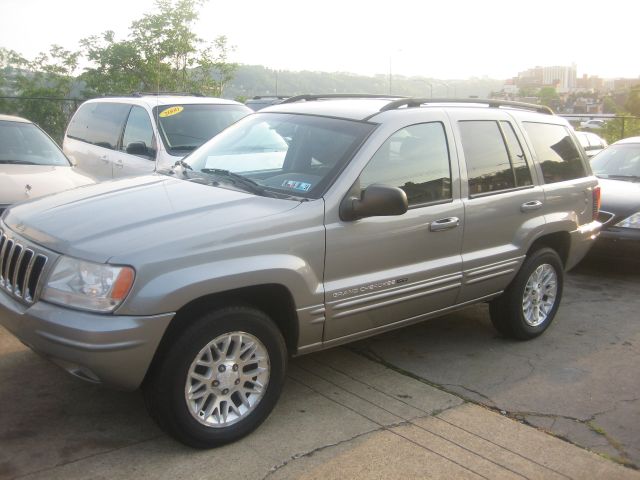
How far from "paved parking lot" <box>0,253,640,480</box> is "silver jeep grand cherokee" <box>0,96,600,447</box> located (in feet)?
0.86

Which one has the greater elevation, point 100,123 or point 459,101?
point 459,101

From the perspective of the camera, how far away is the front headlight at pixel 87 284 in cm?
326

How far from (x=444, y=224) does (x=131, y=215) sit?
Result: 2042 millimetres

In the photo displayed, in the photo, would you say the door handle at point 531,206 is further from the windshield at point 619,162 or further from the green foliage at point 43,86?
the green foliage at point 43,86

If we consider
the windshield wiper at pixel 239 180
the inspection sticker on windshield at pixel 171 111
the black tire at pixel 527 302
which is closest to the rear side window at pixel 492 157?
the black tire at pixel 527 302

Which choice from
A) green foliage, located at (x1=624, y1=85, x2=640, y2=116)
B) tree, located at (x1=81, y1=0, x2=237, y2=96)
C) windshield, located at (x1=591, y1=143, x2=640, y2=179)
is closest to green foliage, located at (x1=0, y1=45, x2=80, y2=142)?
tree, located at (x1=81, y1=0, x2=237, y2=96)

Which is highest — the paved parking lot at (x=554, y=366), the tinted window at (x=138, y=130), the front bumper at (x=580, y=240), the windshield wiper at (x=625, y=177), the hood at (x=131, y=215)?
the tinted window at (x=138, y=130)

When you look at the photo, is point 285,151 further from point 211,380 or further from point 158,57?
point 158,57

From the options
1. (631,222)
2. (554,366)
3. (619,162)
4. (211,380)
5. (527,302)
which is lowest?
(554,366)

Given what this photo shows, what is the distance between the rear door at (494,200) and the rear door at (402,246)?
15cm

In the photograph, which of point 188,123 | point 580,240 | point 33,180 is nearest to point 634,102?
point 188,123

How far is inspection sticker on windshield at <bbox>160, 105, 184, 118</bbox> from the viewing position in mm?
8383

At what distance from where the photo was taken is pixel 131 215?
12.2 ft

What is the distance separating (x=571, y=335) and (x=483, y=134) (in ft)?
6.54
